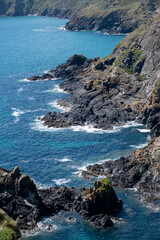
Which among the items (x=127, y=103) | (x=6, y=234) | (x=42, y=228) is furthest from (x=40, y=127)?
(x=6, y=234)

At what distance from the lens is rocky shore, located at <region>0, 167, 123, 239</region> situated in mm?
95125

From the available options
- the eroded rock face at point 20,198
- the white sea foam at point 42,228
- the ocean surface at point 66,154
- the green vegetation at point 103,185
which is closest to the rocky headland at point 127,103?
the ocean surface at point 66,154

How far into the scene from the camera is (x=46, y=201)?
99312 mm

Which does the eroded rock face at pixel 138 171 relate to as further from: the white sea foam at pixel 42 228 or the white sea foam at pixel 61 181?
the white sea foam at pixel 42 228

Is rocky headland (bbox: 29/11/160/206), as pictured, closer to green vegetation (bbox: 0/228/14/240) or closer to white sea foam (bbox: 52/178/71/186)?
white sea foam (bbox: 52/178/71/186)

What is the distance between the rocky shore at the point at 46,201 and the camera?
9512cm

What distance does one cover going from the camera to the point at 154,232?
89.0 m

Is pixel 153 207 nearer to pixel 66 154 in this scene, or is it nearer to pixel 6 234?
pixel 66 154

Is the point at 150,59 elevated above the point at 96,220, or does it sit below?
above

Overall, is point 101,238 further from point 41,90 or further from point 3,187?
point 41,90

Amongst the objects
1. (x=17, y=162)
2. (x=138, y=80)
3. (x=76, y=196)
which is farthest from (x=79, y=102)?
(x=76, y=196)

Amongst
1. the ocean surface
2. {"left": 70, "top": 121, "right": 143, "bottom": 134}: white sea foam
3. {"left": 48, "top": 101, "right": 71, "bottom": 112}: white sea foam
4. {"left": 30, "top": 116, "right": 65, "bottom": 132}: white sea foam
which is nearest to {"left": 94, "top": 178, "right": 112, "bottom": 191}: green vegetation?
the ocean surface

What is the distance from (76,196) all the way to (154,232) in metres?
22.1

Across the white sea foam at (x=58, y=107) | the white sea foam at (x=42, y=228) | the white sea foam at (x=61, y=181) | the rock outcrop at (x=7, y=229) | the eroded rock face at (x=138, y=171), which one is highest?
the rock outcrop at (x=7, y=229)
